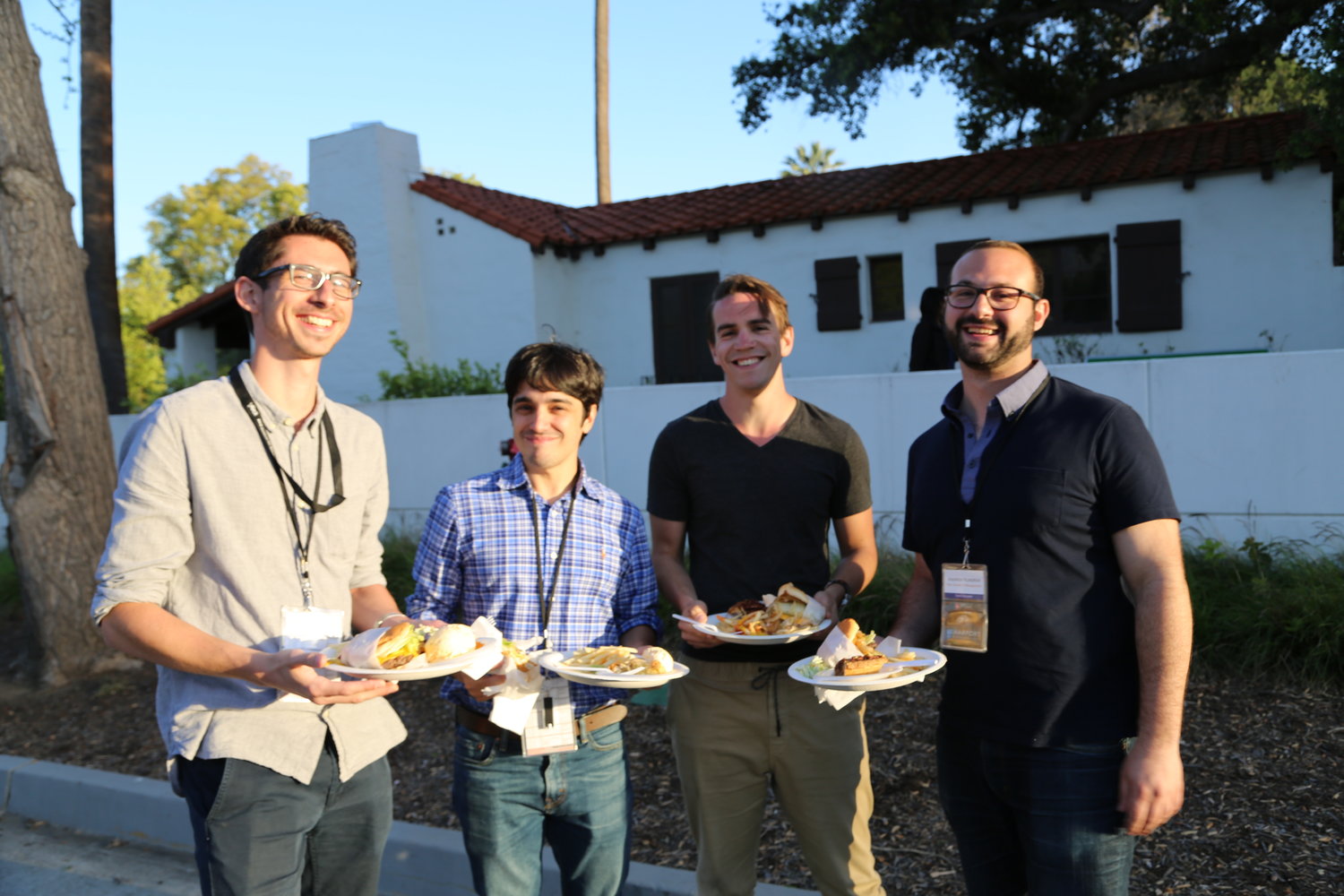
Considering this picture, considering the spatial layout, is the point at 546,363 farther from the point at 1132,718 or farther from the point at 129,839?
the point at 129,839

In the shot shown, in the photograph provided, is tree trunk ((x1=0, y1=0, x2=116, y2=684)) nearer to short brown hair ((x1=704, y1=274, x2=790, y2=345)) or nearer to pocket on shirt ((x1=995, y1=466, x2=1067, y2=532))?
short brown hair ((x1=704, y1=274, x2=790, y2=345))

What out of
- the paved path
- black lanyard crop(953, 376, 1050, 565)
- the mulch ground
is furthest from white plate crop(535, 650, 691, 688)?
the paved path

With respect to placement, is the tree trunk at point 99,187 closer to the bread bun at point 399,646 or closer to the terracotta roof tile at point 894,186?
the terracotta roof tile at point 894,186

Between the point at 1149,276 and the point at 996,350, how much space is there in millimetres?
11940

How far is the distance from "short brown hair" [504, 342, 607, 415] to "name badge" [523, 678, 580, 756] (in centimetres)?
87

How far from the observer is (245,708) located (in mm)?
2355

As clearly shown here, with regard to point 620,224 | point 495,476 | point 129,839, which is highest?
point 620,224

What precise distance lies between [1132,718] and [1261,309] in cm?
1234

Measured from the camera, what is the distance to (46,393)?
7512mm

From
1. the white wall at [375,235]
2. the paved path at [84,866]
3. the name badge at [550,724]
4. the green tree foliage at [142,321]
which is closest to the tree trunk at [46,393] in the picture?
the paved path at [84,866]

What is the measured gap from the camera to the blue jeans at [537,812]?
2.83 meters

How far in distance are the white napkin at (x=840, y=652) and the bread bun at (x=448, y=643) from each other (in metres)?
1.02

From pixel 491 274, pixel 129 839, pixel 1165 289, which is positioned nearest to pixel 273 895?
pixel 129 839

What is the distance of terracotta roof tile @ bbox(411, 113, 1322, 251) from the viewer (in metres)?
13.4
